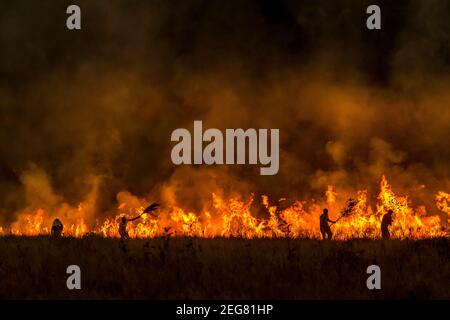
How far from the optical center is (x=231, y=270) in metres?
13.8

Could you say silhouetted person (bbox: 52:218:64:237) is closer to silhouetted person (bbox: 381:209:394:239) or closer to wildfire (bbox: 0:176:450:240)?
wildfire (bbox: 0:176:450:240)

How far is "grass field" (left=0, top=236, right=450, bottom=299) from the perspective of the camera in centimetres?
1262

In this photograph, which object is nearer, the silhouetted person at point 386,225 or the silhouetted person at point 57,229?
the silhouetted person at point 386,225

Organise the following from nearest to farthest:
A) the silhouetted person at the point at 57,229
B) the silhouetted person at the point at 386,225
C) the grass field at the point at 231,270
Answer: the grass field at the point at 231,270
the silhouetted person at the point at 386,225
the silhouetted person at the point at 57,229

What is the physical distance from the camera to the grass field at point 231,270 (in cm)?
1262

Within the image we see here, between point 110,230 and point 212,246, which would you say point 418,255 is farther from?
point 110,230

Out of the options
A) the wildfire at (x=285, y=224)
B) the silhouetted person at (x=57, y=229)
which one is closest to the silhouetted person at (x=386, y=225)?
the wildfire at (x=285, y=224)

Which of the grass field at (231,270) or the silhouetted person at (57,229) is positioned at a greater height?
the silhouetted person at (57,229)

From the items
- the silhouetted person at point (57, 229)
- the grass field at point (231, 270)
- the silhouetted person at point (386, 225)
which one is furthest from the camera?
the silhouetted person at point (57, 229)

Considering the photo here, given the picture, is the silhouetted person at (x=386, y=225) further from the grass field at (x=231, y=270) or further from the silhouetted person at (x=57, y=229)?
the silhouetted person at (x=57, y=229)

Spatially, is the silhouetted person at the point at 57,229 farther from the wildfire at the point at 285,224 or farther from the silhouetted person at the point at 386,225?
the silhouetted person at the point at 386,225

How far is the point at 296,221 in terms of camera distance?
24844mm

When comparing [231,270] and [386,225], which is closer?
[231,270]

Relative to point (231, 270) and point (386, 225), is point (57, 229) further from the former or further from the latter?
point (386, 225)
